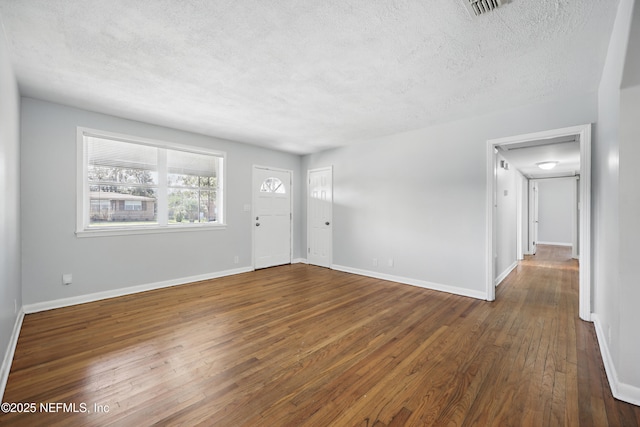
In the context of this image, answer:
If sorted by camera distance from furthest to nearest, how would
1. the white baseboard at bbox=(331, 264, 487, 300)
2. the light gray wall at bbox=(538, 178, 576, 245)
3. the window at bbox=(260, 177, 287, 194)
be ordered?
the light gray wall at bbox=(538, 178, 576, 245), the window at bbox=(260, 177, 287, 194), the white baseboard at bbox=(331, 264, 487, 300)

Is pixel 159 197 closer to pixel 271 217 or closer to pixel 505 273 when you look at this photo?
pixel 271 217

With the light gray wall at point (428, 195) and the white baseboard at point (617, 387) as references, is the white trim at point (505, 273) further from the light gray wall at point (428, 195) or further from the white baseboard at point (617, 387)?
the white baseboard at point (617, 387)

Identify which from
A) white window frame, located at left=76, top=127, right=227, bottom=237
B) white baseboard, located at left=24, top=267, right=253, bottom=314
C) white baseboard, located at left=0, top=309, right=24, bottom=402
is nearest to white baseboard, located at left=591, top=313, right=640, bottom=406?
white baseboard, located at left=0, top=309, right=24, bottom=402

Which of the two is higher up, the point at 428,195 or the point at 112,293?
the point at 428,195

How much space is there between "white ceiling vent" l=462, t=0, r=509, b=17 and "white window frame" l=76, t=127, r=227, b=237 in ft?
13.9

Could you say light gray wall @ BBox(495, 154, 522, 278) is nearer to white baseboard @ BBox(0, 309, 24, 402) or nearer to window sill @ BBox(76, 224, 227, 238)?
window sill @ BBox(76, 224, 227, 238)

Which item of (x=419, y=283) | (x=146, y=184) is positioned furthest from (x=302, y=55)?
(x=419, y=283)

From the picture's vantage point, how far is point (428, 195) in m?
4.32

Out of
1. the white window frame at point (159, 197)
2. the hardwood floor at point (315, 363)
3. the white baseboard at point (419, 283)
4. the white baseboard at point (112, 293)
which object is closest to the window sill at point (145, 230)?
the white window frame at point (159, 197)

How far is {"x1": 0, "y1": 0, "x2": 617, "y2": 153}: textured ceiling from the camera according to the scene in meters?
1.83

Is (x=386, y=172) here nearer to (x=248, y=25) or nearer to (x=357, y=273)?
(x=357, y=273)

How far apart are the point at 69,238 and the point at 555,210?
13186mm

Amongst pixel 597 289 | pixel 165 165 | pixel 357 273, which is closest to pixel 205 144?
pixel 165 165

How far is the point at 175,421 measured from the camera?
5.19 feet
